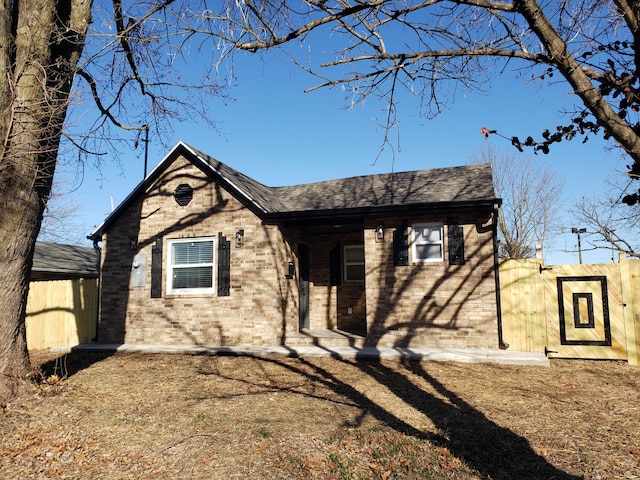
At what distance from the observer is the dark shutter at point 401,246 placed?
34.5 feet

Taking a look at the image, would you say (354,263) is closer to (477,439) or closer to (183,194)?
(183,194)

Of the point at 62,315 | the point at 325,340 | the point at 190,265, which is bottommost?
the point at 325,340

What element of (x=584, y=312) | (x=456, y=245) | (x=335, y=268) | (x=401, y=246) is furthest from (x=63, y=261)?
(x=584, y=312)

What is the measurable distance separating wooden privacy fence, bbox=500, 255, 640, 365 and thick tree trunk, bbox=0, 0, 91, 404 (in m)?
8.88

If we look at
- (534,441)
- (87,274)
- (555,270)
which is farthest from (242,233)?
(87,274)

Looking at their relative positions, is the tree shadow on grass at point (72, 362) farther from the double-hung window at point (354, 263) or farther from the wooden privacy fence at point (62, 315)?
the double-hung window at point (354, 263)

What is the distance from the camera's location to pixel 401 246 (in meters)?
10.6

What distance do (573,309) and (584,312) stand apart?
0.21 metres

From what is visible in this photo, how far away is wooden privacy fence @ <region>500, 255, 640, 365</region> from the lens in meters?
9.25

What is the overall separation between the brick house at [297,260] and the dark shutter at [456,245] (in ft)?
0.07

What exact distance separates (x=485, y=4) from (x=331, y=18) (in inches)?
52.2

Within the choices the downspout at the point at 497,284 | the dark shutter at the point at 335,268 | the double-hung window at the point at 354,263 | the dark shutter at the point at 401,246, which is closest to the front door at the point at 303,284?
the dark shutter at the point at 335,268

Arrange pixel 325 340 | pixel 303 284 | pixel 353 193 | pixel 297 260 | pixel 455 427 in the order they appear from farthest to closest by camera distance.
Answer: pixel 303 284 < pixel 353 193 < pixel 297 260 < pixel 325 340 < pixel 455 427

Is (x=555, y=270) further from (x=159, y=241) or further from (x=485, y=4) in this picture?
(x=159, y=241)
